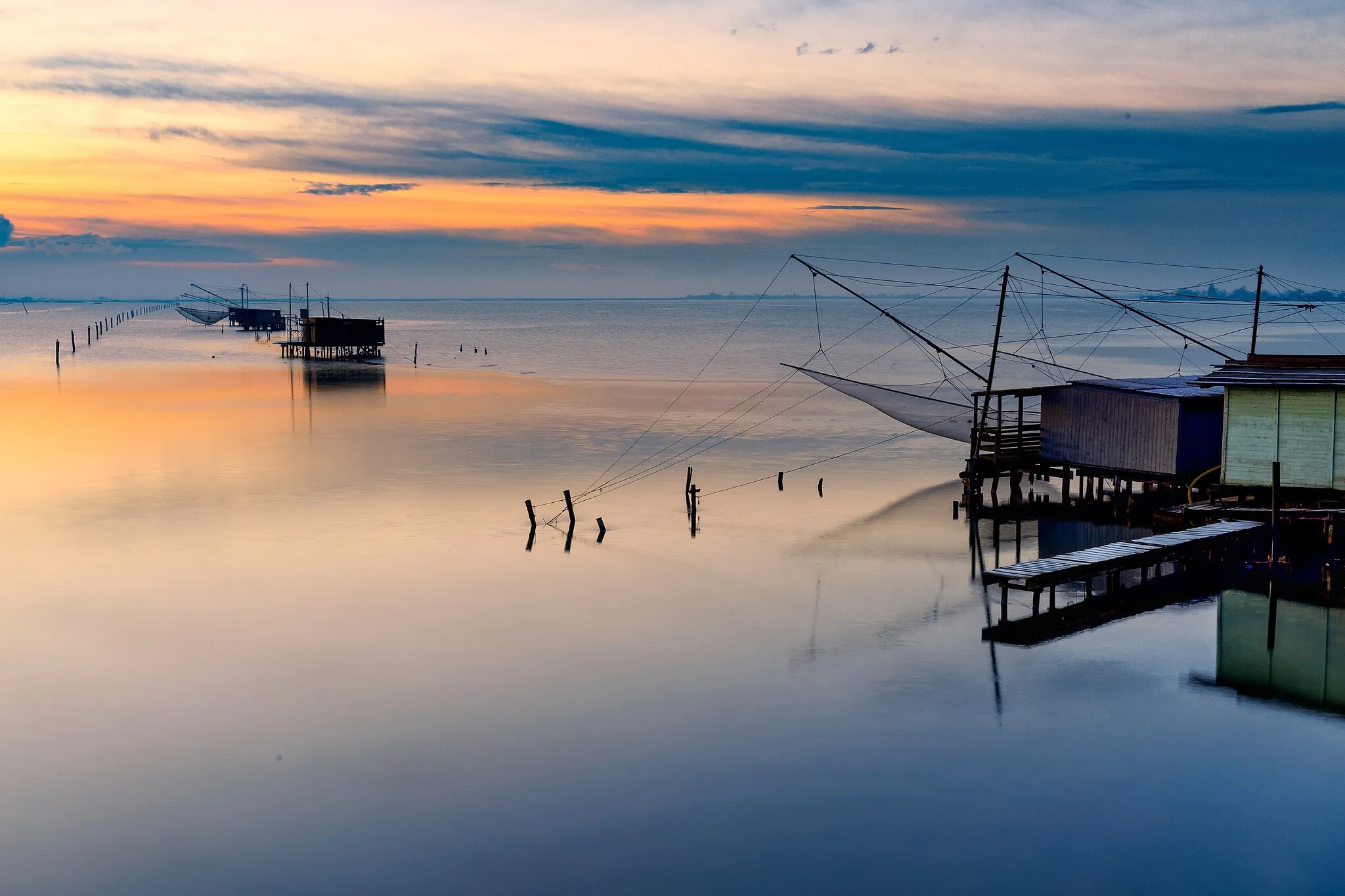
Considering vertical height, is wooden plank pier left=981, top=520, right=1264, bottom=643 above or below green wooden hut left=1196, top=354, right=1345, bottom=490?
below

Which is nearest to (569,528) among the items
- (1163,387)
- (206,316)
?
(1163,387)

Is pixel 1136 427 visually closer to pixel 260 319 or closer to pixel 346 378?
pixel 346 378

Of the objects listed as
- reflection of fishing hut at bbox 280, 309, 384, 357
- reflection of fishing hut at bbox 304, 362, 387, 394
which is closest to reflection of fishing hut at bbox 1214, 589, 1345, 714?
reflection of fishing hut at bbox 304, 362, 387, 394

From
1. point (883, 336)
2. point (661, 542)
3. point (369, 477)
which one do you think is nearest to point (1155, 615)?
point (661, 542)

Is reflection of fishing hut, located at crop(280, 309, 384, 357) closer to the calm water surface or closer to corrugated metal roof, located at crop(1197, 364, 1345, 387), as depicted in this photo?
the calm water surface

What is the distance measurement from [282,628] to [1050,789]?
15.4 metres

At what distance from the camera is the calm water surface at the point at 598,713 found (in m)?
14.3

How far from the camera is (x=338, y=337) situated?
341 feet

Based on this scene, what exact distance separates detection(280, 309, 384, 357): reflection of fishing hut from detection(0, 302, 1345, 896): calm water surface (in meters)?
65.2

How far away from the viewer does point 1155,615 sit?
24500 mm

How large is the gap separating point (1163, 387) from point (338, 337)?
8260 cm

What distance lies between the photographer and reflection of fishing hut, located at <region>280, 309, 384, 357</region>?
103 metres

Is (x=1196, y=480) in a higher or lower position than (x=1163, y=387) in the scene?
lower

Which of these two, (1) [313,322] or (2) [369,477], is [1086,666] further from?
(1) [313,322]
